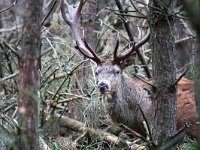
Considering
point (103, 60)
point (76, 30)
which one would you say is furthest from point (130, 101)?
point (76, 30)

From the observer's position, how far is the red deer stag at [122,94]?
6488 millimetres

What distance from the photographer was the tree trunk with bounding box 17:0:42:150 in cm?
285

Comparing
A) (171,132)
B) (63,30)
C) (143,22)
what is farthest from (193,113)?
(63,30)

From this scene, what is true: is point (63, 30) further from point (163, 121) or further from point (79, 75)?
point (163, 121)

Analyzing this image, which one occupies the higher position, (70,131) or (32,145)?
(32,145)

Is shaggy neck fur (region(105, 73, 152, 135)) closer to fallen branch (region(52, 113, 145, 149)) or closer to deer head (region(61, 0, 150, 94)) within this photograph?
deer head (region(61, 0, 150, 94))

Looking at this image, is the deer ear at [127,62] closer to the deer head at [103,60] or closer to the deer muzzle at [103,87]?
the deer head at [103,60]

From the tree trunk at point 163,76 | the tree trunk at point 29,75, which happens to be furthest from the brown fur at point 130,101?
the tree trunk at point 29,75

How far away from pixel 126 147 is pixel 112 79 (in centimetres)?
127

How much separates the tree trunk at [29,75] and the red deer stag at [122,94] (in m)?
3.44

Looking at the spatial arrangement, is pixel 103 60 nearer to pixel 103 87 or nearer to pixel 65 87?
pixel 103 87

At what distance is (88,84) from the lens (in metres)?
7.31

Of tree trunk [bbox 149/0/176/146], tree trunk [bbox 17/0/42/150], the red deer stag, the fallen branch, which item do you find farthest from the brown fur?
tree trunk [bbox 17/0/42/150]

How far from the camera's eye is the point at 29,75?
2.90 m
